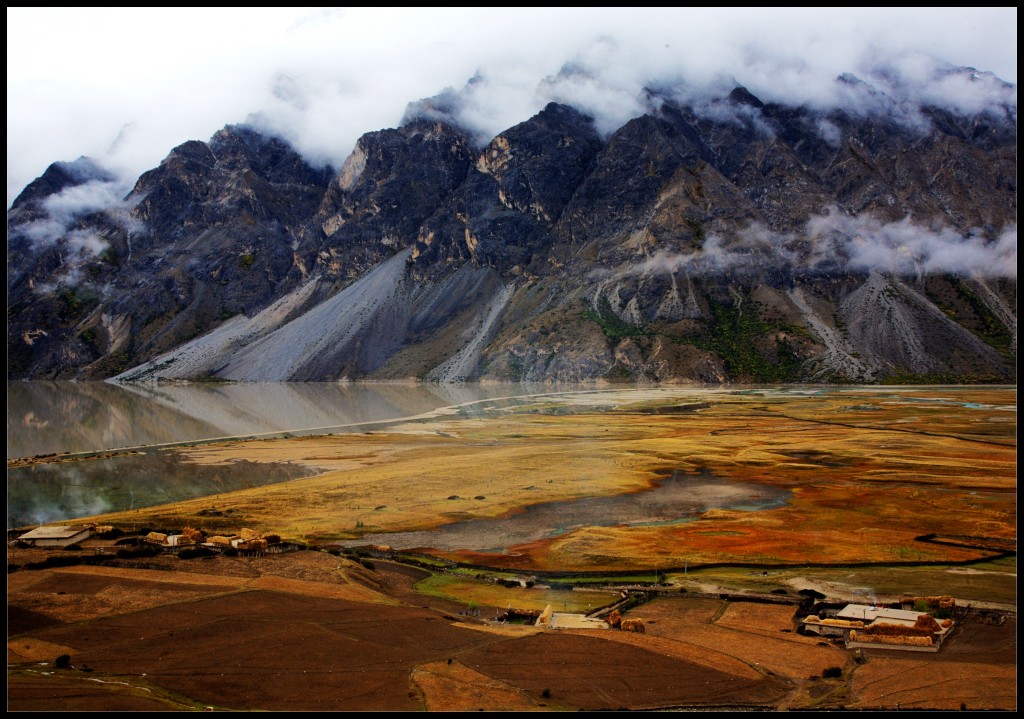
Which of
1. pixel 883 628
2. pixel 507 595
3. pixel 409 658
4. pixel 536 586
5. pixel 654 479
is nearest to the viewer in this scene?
pixel 409 658

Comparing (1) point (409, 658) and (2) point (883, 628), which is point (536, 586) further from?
(2) point (883, 628)

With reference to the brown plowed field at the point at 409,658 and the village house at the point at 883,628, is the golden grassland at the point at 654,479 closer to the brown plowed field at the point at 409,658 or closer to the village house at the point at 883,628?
the village house at the point at 883,628

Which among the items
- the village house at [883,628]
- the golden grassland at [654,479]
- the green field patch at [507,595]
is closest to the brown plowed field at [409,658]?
the village house at [883,628]

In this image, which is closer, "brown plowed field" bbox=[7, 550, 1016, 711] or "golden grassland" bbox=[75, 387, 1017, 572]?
"brown plowed field" bbox=[7, 550, 1016, 711]

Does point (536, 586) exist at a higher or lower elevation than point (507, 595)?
lower

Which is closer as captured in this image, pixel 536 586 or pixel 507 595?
pixel 507 595

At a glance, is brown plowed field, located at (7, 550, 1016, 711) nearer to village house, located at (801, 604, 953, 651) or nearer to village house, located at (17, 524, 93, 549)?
village house, located at (801, 604, 953, 651)

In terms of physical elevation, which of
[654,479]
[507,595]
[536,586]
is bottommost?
[654,479]

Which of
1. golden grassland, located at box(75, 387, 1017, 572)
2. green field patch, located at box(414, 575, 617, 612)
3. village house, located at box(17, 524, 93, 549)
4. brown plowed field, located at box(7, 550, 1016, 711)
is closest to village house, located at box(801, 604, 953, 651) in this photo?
brown plowed field, located at box(7, 550, 1016, 711)

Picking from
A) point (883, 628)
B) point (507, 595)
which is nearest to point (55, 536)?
point (507, 595)
